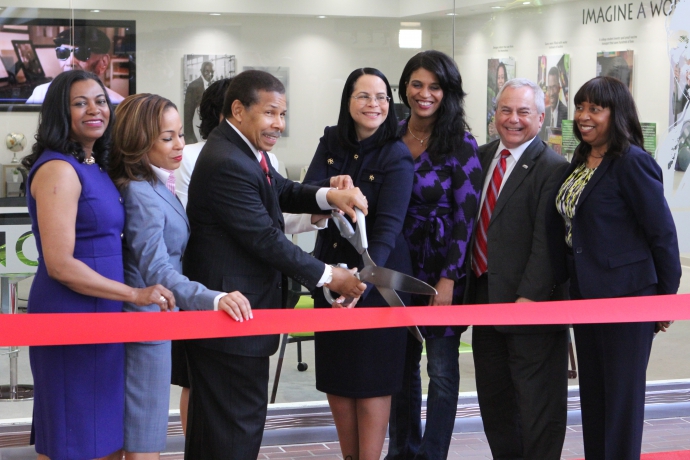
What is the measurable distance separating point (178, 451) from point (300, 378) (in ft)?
2.86

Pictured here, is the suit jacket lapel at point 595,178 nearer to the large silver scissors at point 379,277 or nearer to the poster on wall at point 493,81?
the large silver scissors at point 379,277

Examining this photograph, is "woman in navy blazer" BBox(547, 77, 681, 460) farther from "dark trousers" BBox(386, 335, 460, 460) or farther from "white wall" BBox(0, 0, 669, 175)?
"white wall" BBox(0, 0, 669, 175)

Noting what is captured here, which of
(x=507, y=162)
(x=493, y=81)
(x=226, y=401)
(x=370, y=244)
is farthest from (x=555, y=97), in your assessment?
(x=226, y=401)

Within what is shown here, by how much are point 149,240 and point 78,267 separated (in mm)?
240

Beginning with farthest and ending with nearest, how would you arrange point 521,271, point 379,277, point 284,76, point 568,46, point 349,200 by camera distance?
point 568,46, point 284,76, point 521,271, point 349,200, point 379,277

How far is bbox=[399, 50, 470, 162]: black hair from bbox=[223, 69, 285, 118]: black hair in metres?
0.85

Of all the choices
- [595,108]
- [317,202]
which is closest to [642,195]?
[595,108]

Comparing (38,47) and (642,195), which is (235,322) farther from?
(38,47)

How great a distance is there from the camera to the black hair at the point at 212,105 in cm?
396

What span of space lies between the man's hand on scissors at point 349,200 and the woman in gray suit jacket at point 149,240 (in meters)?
0.57

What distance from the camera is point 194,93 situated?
452 cm

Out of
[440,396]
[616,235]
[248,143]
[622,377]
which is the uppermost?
[248,143]

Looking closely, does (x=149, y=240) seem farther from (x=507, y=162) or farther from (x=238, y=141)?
(x=507, y=162)

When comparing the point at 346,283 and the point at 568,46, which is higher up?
the point at 568,46
